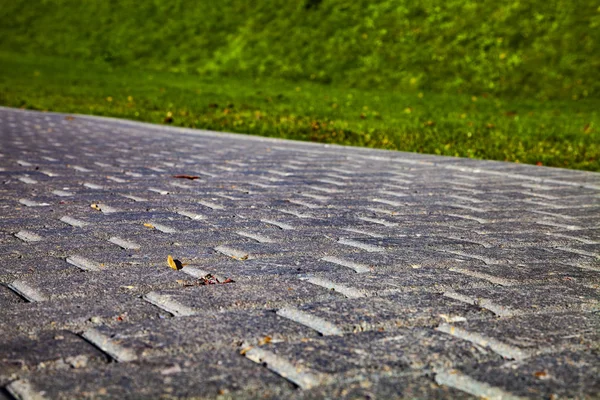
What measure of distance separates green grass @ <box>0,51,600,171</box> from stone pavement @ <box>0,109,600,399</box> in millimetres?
2636

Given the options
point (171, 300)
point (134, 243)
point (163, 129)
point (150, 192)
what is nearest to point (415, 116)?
point (163, 129)

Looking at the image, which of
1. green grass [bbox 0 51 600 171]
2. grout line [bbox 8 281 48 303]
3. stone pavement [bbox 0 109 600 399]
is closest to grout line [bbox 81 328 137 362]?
stone pavement [bbox 0 109 600 399]

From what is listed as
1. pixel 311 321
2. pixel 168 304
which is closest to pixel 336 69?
pixel 168 304

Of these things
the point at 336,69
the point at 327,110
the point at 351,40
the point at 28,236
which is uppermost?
the point at 351,40

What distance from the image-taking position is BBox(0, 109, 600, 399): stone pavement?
1875 millimetres

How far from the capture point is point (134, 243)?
3.27 meters

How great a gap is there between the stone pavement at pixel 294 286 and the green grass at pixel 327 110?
264 centimetres

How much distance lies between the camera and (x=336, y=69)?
58.9ft

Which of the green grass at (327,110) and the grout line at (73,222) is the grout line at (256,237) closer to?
the grout line at (73,222)

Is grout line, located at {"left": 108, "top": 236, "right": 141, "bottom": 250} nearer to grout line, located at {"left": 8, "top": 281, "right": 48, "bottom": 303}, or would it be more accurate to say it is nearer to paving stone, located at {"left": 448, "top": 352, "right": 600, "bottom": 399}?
grout line, located at {"left": 8, "top": 281, "right": 48, "bottom": 303}

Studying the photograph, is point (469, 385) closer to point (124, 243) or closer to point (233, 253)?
point (233, 253)

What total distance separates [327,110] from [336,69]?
20.0 ft

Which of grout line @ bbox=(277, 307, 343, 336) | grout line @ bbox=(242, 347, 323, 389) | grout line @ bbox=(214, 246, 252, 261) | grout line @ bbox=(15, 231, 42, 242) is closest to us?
grout line @ bbox=(242, 347, 323, 389)

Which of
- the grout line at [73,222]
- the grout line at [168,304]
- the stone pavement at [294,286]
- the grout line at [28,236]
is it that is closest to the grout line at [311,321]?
the stone pavement at [294,286]
